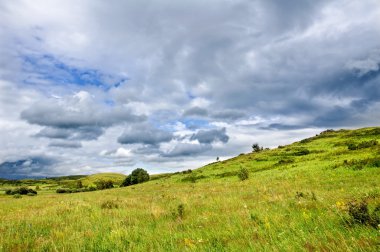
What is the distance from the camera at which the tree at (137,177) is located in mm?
86188

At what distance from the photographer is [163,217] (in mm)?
11133

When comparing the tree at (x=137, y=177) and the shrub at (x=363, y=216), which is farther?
the tree at (x=137, y=177)

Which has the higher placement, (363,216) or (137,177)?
(137,177)

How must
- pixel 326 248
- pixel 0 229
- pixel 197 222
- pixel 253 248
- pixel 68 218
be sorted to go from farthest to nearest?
1. pixel 68 218
2. pixel 0 229
3. pixel 197 222
4. pixel 253 248
5. pixel 326 248

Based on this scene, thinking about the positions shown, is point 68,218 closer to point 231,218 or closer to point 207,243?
point 231,218

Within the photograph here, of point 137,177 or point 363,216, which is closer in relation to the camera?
point 363,216

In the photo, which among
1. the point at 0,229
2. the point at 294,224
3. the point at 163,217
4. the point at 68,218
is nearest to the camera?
the point at 294,224

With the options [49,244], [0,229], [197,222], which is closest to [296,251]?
[197,222]

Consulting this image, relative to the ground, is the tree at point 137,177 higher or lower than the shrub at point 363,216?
higher

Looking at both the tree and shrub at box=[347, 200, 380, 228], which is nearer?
shrub at box=[347, 200, 380, 228]

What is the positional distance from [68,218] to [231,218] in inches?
266

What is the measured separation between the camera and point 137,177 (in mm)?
87000

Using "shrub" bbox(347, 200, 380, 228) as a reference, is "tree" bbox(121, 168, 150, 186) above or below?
above

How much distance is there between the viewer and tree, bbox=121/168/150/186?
86188mm
